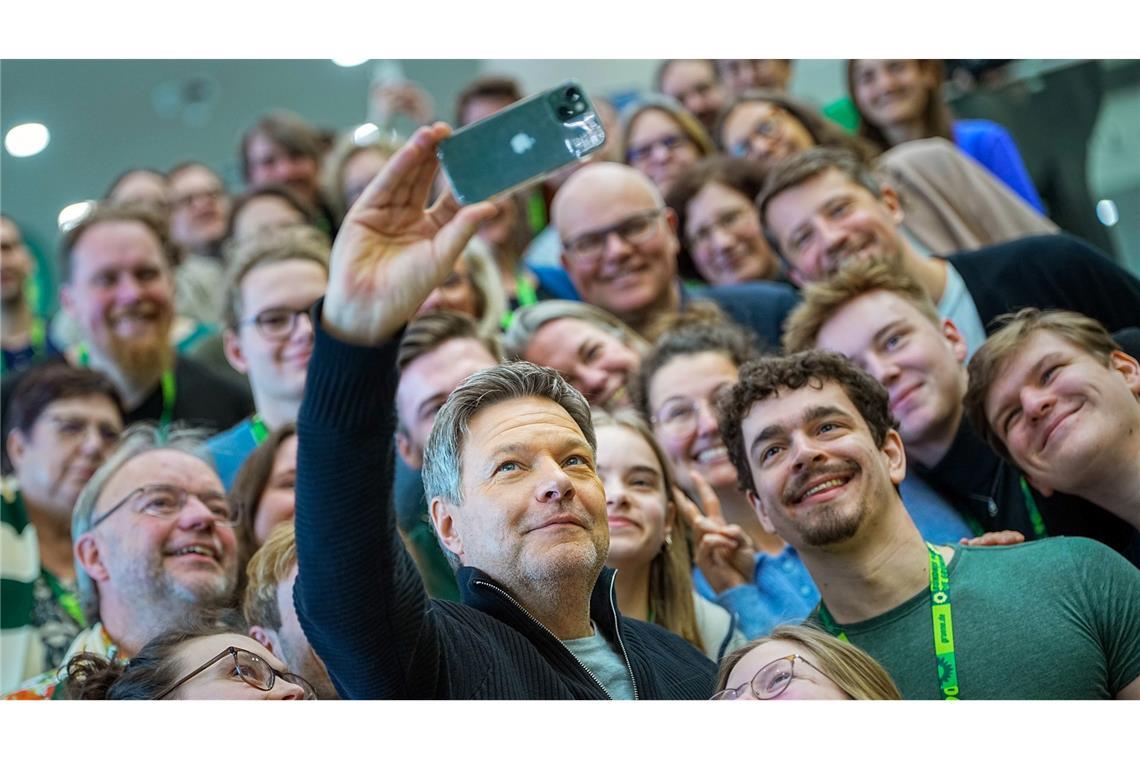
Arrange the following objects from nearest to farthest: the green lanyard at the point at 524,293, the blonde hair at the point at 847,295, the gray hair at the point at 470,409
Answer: the gray hair at the point at 470,409, the blonde hair at the point at 847,295, the green lanyard at the point at 524,293

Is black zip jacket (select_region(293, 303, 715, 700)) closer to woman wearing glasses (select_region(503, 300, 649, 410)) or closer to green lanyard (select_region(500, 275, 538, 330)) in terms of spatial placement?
woman wearing glasses (select_region(503, 300, 649, 410))

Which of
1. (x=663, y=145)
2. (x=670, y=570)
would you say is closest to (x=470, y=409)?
(x=670, y=570)

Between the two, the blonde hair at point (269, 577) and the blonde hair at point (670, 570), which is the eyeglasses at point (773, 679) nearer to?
the blonde hair at point (670, 570)

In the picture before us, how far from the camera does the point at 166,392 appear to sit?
2.74 m

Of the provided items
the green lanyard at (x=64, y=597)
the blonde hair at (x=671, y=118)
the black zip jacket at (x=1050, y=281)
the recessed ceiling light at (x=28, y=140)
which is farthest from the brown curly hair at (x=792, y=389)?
the recessed ceiling light at (x=28, y=140)

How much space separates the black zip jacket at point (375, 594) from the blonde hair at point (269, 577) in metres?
0.25

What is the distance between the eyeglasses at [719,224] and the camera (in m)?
2.95

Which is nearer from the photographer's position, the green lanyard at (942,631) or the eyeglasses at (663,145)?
the green lanyard at (942,631)

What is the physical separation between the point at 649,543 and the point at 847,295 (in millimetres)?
478

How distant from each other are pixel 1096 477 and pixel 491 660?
0.78 metres

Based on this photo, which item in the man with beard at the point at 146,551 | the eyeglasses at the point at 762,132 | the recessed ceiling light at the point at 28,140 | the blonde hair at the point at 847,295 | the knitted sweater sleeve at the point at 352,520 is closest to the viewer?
Answer: the knitted sweater sleeve at the point at 352,520

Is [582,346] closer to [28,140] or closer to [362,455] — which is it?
[362,455]

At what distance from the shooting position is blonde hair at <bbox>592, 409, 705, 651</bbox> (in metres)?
1.78
